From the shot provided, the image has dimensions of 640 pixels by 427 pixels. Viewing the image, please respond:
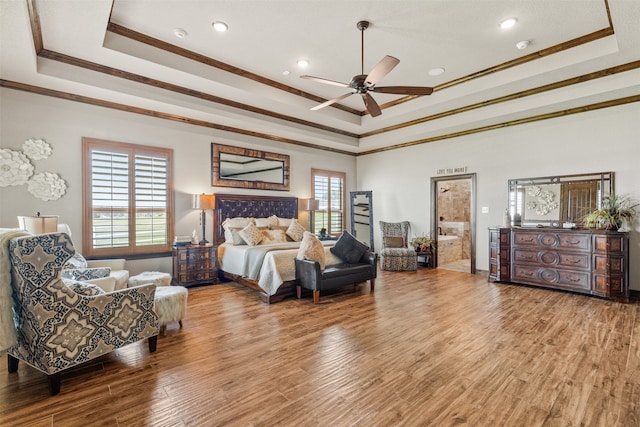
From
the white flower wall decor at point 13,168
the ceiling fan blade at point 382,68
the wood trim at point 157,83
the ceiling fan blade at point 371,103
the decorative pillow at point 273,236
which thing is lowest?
the decorative pillow at point 273,236

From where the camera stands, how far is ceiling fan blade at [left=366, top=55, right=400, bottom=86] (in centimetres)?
297

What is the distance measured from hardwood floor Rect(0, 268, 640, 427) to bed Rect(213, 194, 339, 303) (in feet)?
1.59

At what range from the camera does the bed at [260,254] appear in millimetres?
4367

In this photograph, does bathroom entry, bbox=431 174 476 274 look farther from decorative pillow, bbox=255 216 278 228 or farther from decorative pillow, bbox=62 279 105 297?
decorative pillow, bbox=62 279 105 297

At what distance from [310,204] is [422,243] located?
2731 mm

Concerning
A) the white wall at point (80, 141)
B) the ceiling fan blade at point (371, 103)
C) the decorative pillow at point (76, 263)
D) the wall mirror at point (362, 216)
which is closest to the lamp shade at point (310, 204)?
the white wall at point (80, 141)

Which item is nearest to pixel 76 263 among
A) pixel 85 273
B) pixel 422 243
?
pixel 85 273

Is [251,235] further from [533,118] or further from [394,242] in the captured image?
[533,118]

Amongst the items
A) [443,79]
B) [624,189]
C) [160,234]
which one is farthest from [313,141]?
[624,189]

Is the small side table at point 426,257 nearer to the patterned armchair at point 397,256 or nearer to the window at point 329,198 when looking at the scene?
the patterned armchair at point 397,256

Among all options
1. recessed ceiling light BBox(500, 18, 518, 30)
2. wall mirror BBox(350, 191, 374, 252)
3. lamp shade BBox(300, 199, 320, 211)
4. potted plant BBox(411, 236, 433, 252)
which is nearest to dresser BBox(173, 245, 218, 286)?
lamp shade BBox(300, 199, 320, 211)

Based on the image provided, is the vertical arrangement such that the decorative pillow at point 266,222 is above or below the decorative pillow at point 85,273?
above

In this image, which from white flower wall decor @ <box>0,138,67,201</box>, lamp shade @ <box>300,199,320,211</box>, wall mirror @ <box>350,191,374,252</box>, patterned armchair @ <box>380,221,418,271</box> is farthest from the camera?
wall mirror @ <box>350,191,374,252</box>

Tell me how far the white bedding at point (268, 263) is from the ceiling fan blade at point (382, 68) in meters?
2.63
